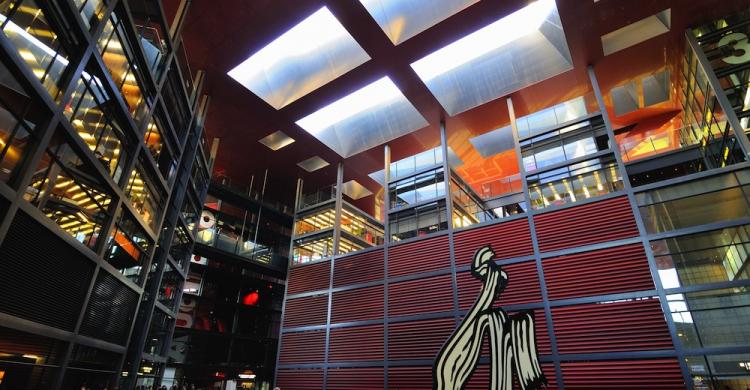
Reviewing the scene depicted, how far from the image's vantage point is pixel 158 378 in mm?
21453

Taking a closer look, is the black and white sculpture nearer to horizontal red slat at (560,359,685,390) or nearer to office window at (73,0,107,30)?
horizontal red slat at (560,359,685,390)

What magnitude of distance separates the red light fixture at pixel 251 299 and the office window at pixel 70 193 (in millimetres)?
20417

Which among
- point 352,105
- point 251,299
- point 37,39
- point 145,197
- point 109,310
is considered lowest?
point 109,310

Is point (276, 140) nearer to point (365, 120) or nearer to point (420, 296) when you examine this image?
point (365, 120)

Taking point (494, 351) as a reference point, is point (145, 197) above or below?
above

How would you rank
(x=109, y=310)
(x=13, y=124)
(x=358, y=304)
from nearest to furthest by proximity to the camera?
(x=13, y=124) → (x=109, y=310) → (x=358, y=304)

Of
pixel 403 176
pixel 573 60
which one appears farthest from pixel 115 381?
pixel 573 60

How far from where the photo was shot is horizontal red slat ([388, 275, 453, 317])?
1875 cm

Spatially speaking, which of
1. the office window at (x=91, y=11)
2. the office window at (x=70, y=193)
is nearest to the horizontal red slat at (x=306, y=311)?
the office window at (x=70, y=193)

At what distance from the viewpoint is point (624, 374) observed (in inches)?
551

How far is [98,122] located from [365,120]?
14257 millimetres

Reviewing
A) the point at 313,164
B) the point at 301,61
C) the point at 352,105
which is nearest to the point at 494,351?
the point at 352,105

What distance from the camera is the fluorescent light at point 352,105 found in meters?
21.6

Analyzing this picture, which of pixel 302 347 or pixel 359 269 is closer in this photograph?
pixel 359 269
